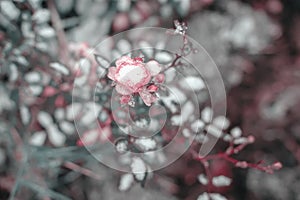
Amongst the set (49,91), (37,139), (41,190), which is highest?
(49,91)

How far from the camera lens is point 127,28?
988mm

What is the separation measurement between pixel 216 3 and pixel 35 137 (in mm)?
574

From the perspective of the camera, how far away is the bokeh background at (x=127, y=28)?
925 millimetres

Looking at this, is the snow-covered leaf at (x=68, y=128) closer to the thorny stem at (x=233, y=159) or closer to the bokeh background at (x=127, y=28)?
the bokeh background at (x=127, y=28)

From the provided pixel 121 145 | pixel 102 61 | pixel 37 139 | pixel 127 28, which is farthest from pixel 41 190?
pixel 127 28

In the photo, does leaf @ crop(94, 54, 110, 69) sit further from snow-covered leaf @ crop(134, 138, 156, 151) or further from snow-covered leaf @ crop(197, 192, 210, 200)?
snow-covered leaf @ crop(197, 192, 210, 200)

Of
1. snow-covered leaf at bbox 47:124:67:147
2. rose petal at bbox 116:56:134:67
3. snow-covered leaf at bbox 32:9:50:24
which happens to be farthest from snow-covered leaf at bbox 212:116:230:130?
snow-covered leaf at bbox 32:9:50:24

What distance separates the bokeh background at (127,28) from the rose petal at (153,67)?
0.69ft

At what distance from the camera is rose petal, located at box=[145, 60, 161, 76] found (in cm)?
80

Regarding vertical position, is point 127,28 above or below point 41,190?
above

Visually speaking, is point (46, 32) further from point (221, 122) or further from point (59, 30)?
point (221, 122)

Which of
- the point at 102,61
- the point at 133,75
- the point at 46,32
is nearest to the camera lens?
the point at 133,75

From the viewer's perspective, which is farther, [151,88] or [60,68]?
[60,68]

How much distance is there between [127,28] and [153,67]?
0.76 feet
